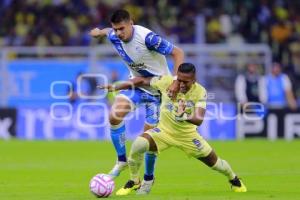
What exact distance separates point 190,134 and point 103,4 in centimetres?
1997

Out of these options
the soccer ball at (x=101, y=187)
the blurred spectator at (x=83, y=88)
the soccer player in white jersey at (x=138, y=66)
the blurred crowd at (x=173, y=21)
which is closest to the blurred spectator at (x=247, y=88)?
the blurred spectator at (x=83, y=88)

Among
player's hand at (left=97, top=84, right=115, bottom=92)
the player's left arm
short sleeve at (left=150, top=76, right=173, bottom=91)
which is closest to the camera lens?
player's hand at (left=97, top=84, right=115, bottom=92)

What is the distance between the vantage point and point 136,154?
38.8ft

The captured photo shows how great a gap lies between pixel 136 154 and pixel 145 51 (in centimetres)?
157

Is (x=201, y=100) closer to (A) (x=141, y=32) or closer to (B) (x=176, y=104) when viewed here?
(B) (x=176, y=104)

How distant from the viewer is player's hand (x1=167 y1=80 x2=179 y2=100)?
1160 cm

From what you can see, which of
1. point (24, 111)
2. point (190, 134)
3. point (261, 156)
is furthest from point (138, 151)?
point (24, 111)

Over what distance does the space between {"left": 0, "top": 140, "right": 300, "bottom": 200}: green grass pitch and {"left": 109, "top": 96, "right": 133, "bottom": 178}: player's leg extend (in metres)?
0.53

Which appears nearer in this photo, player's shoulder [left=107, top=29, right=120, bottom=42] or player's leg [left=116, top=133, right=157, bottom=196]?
player's leg [left=116, top=133, right=157, bottom=196]

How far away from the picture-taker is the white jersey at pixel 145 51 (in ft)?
41.4

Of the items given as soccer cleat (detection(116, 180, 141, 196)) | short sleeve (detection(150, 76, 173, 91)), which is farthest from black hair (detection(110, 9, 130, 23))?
soccer cleat (detection(116, 180, 141, 196))

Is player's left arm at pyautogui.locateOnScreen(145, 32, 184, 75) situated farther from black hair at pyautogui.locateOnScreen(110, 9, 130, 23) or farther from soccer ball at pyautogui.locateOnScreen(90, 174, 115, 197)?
soccer ball at pyautogui.locateOnScreen(90, 174, 115, 197)

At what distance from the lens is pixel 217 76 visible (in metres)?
27.4

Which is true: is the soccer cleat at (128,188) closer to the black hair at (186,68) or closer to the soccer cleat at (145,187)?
the soccer cleat at (145,187)
